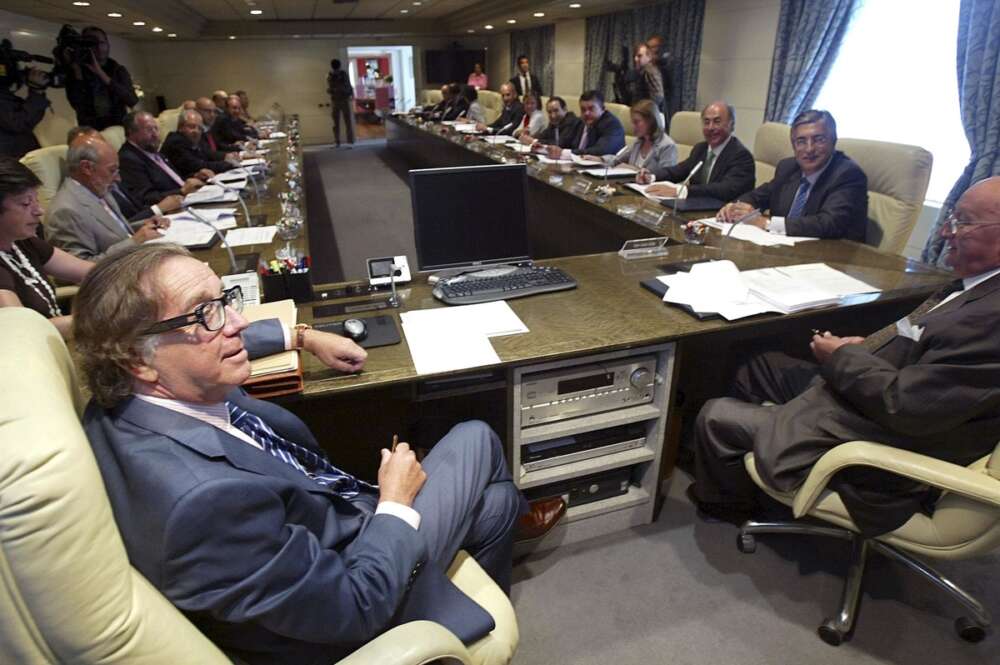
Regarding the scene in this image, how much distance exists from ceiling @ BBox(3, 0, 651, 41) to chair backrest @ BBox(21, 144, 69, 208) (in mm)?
3402

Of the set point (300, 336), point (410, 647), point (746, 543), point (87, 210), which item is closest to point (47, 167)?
point (87, 210)

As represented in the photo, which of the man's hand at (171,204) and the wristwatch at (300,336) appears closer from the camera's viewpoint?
the wristwatch at (300,336)

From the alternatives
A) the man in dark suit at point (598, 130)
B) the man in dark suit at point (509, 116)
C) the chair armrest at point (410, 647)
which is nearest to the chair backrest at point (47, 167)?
the chair armrest at point (410, 647)

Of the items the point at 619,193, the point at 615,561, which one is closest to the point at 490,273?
the point at 615,561

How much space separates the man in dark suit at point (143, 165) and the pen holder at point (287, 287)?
2.27 metres

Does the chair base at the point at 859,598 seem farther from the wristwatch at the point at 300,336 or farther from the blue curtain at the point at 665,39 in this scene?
the blue curtain at the point at 665,39

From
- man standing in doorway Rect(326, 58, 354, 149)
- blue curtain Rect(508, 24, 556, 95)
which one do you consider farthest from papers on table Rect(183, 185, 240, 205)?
man standing in doorway Rect(326, 58, 354, 149)

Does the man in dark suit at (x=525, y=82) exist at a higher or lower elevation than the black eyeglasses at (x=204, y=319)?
higher

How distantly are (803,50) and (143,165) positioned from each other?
5115 millimetres

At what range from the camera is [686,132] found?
13.6ft

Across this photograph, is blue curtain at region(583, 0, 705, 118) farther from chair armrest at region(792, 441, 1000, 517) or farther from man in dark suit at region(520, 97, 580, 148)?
chair armrest at region(792, 441, 1000, 517)

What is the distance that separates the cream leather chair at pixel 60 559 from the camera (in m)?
0.56

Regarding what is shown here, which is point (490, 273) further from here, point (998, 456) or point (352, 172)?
point (352, 172)

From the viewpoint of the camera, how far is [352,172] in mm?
8273
